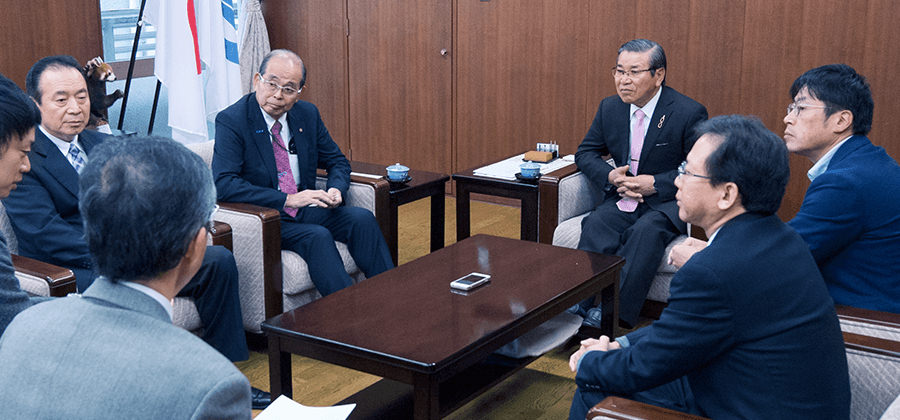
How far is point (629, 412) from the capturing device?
2.13m

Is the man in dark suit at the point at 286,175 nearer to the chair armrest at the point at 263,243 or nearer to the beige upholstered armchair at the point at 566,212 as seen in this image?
the chair armrest at the point at 263,243

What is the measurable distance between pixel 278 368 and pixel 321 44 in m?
4.56

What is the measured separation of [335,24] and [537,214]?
125 inches

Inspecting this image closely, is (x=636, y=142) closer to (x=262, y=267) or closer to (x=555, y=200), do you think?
(x=555, y=200)

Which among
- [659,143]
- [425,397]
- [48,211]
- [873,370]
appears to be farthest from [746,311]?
[48,211]

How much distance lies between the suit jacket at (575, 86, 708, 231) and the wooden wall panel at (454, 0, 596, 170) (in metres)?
1.56

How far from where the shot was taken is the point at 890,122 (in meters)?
5.11

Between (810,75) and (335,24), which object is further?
(335,24)

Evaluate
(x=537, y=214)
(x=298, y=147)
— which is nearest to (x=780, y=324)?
(x=537, y=214)

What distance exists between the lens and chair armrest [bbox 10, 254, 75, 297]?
3037 millimetres

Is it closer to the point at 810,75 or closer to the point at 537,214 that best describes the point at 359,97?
the point at 537,214

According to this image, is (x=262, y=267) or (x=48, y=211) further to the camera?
(x=262, y=267)

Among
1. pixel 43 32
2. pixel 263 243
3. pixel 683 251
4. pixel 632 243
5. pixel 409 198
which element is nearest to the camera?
pixel 683 251

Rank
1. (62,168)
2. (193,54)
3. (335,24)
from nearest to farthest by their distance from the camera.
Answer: (62,168), (193,54), (335,24)
